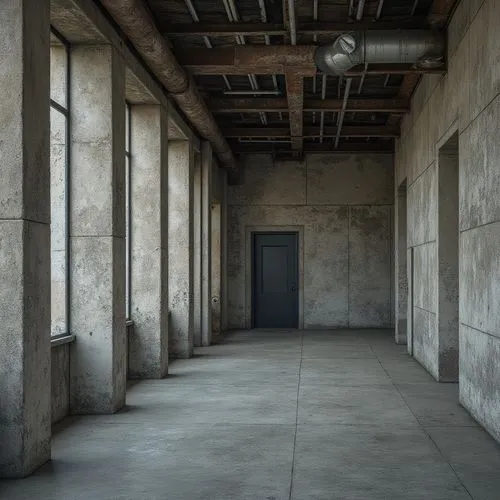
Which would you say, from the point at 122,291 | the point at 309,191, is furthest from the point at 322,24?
the point at 309,191

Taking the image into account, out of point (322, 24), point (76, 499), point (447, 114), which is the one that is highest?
point (322, 24)

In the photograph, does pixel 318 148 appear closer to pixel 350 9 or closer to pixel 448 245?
pixel 448 245

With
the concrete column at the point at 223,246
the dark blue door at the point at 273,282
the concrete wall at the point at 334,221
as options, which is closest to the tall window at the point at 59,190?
the concrete column at the point at 223,246

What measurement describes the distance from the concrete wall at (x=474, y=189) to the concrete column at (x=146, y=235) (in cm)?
379

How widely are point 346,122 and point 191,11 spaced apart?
817 cm

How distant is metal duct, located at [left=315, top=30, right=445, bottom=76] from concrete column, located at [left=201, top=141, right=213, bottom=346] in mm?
6395

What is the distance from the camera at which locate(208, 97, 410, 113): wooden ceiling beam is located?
1416 cm

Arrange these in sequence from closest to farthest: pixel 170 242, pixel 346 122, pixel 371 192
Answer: pixel 170 242, pixel 346 122, pixel 371 192

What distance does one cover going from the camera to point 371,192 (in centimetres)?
2000

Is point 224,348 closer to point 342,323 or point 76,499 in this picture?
point 342,323

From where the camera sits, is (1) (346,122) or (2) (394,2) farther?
(1) (346,122)

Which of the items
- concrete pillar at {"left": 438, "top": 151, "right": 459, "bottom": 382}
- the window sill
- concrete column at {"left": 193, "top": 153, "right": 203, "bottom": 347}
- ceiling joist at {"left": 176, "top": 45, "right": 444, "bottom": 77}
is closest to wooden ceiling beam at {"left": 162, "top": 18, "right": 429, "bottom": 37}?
ceiling joist at {"left": 176, "top": 45, "right": 444, "bottom": 77}

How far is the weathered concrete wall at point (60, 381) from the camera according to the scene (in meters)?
8.07

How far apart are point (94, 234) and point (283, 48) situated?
3.67 meters
